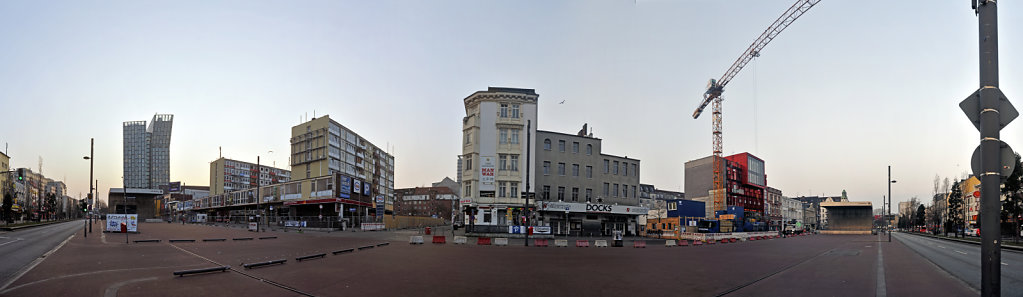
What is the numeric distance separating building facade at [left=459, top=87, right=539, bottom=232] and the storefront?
3322 mm

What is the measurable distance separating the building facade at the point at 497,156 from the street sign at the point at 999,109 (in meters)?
48.1

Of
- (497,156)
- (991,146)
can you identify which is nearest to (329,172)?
(497,156)

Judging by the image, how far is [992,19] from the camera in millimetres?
6434

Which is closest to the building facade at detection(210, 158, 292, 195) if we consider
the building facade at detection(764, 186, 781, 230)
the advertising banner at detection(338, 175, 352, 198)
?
the advertising banner at detection(338, 175, 352, 198)

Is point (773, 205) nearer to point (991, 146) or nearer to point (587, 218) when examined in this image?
point (587, 218)

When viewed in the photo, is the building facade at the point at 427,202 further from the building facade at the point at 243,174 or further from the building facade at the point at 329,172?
the building facade at the point at 329,172

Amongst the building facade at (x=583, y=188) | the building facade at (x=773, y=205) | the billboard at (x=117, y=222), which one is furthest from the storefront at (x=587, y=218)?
the building facade at (x=773, y=205)

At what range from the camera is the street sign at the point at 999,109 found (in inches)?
250

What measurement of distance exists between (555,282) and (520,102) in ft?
139

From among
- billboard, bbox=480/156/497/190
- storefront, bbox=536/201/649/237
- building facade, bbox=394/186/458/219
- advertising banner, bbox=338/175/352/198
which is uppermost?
billboard, bbox=480/156/497/190

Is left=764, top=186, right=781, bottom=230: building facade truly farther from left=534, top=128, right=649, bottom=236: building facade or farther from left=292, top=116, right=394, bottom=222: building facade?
left=292, top=116, right=394, bottom=222: building facade

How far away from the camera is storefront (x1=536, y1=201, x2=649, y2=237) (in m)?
56.6

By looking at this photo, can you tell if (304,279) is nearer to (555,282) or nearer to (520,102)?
(555,282)

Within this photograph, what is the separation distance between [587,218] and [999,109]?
54303mm
